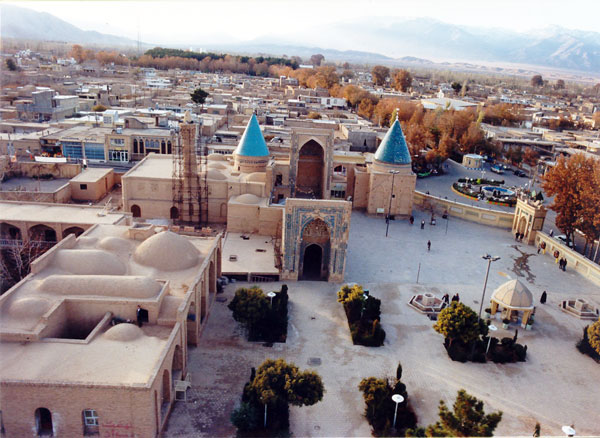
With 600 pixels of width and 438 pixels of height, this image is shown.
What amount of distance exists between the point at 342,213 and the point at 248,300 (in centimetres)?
604

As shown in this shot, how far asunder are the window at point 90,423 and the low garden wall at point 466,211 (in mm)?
25305

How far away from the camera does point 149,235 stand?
19.4 metres

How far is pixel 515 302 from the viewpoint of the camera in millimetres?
19109

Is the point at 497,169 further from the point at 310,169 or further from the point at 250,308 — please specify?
the point at 250,308

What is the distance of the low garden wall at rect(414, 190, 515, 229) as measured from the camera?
1201 inches

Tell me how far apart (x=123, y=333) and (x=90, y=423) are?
237cm

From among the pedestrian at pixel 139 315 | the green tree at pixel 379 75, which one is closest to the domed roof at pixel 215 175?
the pedestrian at pixel 139 315

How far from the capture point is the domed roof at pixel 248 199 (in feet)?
84.0

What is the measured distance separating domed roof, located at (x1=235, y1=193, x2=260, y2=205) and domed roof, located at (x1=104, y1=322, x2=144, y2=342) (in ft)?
41.5

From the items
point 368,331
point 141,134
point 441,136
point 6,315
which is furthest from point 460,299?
point 441,136

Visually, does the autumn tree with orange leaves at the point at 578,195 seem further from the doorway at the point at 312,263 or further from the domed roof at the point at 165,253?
the domed roof at the point at 165,253

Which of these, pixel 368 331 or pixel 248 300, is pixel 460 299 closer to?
pixel 368 331

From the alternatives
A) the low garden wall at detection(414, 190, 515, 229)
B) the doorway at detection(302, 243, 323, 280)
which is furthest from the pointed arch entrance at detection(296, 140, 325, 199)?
the doorway at detection(302, 243, 323, 280)

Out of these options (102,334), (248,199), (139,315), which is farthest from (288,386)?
(248,199)
